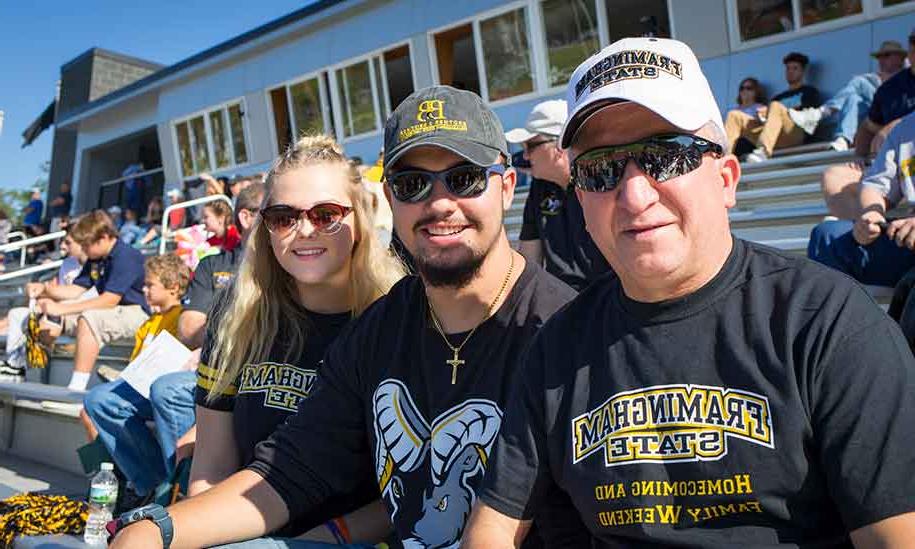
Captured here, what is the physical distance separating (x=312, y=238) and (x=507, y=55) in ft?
34.5

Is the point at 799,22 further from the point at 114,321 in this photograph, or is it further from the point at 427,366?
the point at 427,366

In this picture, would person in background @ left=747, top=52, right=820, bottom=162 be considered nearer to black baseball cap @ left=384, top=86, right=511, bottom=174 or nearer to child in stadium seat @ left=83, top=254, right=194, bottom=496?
child in stadium seat @ left=83, top=254, right=194, bottom=496

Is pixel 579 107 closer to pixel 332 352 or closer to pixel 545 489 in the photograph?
pixel 545 489

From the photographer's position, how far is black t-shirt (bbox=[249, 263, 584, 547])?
1.99 metres

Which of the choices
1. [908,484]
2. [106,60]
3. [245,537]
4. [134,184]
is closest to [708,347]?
[908,484]

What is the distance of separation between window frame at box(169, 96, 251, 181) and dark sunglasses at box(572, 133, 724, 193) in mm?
17012

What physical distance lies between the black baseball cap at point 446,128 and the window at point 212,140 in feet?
54.0

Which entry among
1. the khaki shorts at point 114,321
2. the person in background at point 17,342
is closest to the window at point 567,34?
the person in background at point 17,342

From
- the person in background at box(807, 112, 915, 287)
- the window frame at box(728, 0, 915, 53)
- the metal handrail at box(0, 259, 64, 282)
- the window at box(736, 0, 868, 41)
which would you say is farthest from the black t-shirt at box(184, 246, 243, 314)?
the window at box(736, 0, 868, 41)

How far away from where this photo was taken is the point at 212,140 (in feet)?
61.9

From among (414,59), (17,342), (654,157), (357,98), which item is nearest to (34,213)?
(357,98)

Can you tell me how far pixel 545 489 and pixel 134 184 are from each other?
72.4 feet

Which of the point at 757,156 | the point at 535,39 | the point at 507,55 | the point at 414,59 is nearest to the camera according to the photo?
the point at 757,156

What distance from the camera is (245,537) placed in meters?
2.22
